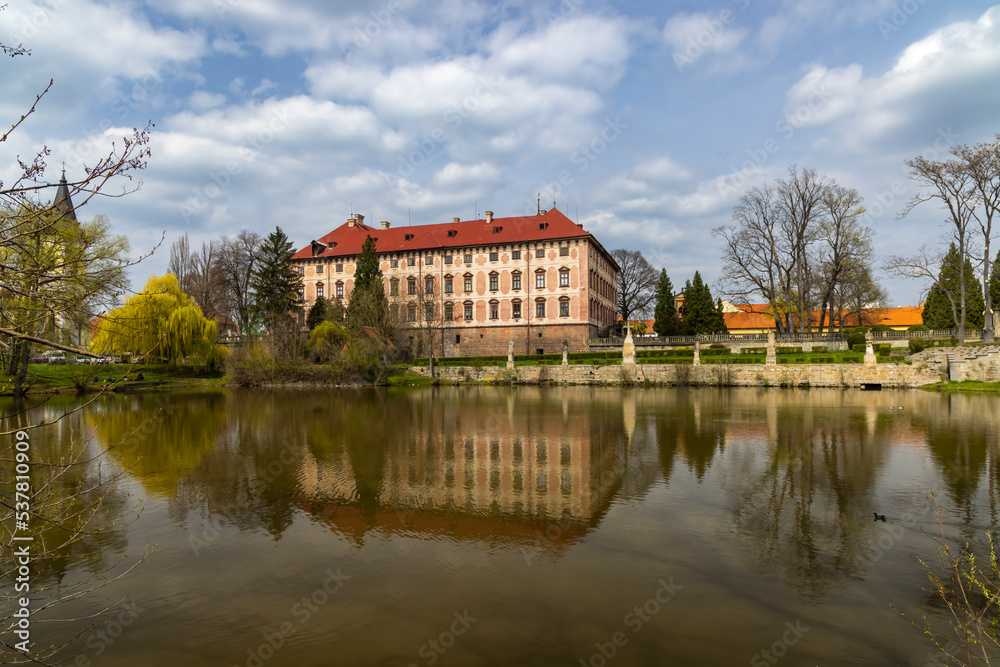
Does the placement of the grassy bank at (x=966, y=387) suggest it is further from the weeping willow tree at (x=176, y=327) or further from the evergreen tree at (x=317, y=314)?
the weeping willow tree at (x=176, y=327)

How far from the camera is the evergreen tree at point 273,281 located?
46.3 metres

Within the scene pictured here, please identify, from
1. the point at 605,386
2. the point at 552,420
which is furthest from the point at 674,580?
the point at 605,386

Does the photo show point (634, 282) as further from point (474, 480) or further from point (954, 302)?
point (474, 480)

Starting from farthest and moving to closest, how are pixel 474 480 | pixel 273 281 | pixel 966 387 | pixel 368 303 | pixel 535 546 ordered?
pixel 273 281
pixel 368 303
pixel 966 387
pixel 474 480
pixel 535 546

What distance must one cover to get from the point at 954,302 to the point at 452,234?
127ft

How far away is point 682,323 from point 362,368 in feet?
103

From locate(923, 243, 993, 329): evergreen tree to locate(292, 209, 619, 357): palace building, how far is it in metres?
24.9

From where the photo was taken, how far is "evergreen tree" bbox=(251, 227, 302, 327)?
4631 centimetres

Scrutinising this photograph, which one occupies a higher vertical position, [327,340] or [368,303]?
[368,303]

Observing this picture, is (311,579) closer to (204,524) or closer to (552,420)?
(204,524)

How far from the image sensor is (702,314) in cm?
5259

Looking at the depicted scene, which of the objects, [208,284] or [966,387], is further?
[208,284]

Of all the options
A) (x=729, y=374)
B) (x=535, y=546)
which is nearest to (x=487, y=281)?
(x=729, y=374)

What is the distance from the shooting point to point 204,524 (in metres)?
7.69
